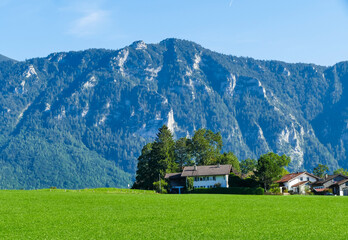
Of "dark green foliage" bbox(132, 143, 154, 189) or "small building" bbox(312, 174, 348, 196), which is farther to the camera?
"dark green foliage" bbox(132, 143, 154, 189)

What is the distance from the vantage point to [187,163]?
15962 centimetres

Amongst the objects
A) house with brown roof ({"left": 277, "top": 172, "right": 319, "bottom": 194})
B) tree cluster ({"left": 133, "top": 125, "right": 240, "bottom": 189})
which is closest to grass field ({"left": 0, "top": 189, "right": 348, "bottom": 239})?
tree cluster ({"left": 133, "top": 125, "right": 240, "bottom": 189})

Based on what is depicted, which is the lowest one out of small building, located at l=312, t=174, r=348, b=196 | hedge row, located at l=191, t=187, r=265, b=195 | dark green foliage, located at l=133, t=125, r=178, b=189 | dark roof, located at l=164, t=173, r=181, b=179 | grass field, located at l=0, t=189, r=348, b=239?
grass field, located at l=0, t=189, r=348, b=239

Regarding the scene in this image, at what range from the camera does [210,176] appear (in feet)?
431

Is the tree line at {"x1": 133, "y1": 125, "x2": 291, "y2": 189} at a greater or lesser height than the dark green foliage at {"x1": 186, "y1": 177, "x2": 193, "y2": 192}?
greater

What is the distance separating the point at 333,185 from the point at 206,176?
36.2 m

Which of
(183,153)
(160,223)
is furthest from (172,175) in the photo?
(160,223)

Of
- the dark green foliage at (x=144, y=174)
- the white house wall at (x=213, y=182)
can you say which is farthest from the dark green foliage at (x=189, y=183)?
the dark green foliage at (x=144, y=174)

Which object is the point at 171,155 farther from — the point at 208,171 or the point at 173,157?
the point at 208,171

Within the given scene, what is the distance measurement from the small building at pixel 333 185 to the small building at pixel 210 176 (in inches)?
1088

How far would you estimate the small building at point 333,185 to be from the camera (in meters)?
128

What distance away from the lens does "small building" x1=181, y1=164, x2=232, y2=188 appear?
129 metres

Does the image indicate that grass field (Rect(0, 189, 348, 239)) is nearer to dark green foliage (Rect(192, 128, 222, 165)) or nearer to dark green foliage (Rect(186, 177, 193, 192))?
dark green foliage (Rect(186, 177, 193, 192))

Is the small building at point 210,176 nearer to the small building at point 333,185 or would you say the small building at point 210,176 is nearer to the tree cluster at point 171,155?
the tree cluster at point 171,155
